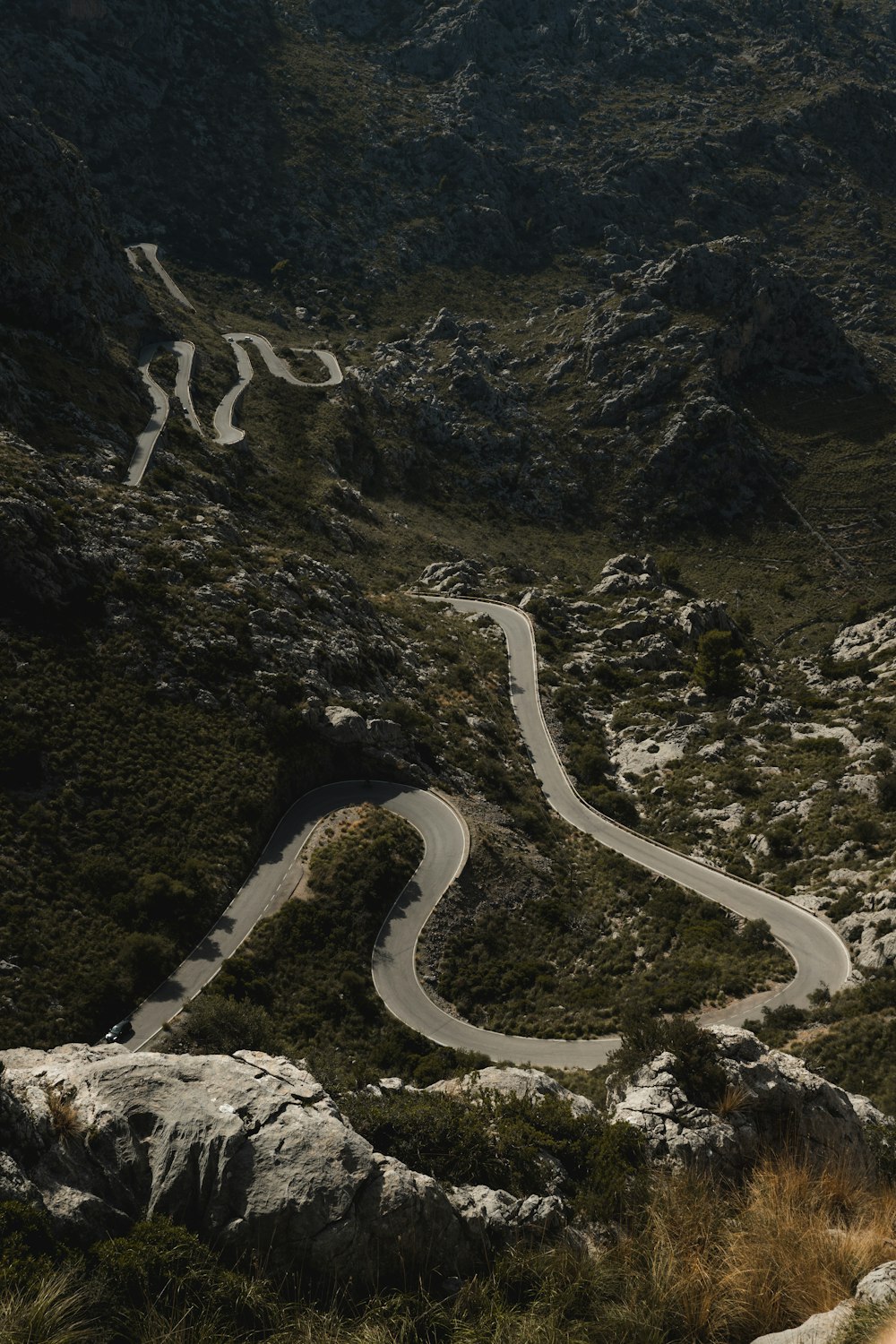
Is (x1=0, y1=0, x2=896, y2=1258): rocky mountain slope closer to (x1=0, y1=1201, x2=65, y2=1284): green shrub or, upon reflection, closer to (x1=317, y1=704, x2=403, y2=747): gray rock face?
(x1=317, y1=704, x2=403, y2=747): gray rock face

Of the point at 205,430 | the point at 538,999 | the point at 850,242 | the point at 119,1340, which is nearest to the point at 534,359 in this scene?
the point at 205,430

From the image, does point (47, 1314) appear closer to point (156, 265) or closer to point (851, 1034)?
point (851, 1034)

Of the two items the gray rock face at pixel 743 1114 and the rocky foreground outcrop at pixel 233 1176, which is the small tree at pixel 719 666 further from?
the rocky foreground outcrop at pixel 233 1176

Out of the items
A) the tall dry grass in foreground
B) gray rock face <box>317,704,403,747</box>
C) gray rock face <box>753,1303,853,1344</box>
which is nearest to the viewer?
gray rock face <box>753,1303,853,1344</box>

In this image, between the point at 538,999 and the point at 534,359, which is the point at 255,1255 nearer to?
the point at 538,999

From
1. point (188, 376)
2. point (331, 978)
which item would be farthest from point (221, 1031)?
point (188, 376)

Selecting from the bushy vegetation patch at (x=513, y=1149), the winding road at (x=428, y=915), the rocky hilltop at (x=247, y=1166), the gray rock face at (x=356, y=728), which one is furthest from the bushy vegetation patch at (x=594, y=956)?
the rocky hilltop at (x=247, y=1166)

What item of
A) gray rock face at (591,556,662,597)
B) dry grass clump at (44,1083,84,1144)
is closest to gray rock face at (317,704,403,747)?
dry grass clump at (44,1083,84,1144)
